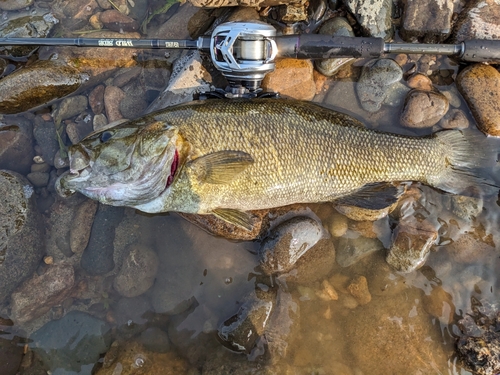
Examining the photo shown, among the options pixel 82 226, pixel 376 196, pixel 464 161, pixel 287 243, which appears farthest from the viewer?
pixel 82 226

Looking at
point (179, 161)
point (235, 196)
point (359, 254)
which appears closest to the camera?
point (179, 161)

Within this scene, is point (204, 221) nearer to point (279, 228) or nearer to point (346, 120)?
point (279, 228)

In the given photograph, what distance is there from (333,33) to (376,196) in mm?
1786

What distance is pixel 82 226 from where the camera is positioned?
12.1 ft

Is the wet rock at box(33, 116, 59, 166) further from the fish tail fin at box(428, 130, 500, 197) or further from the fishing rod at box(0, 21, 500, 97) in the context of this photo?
the fish tail fin at box(428, 130, 500, 197)

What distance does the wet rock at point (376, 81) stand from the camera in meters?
3.50

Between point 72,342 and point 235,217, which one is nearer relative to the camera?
point 235,217

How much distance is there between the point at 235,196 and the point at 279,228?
2.21ft

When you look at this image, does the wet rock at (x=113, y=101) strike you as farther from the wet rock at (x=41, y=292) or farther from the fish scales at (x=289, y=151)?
the wet rock at (x=41, y=292)

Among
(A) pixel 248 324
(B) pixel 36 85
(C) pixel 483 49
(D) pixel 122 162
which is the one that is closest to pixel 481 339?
(A) pixel 248 324

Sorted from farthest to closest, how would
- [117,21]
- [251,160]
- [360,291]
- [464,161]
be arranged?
[117,21], [360,291], [464,161], [251,160]

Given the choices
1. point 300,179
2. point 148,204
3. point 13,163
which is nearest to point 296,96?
point 300,179

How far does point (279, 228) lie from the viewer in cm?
345

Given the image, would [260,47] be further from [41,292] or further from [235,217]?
[41,292]
